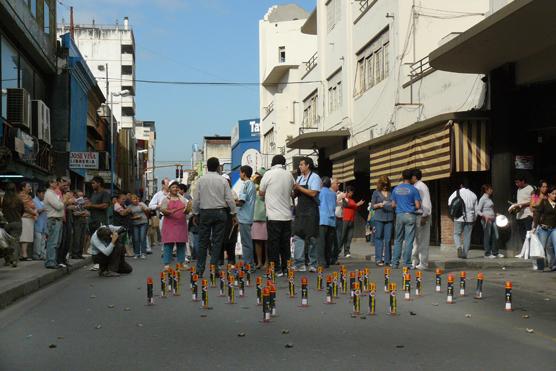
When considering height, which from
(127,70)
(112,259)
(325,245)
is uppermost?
(127,70)

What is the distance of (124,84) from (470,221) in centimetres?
8606

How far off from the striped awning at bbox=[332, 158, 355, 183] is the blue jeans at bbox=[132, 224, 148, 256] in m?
10.1

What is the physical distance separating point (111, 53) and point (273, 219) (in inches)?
3375

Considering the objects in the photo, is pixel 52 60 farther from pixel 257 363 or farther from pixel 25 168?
pixel 257 363

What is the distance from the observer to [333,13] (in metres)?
33.6

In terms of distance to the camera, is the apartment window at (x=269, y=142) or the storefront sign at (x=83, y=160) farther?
the apartment window at (x=269, y=142)

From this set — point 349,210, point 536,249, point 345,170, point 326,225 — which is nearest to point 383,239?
point 326,225

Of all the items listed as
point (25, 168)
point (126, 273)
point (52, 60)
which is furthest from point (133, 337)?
point (52, 60)

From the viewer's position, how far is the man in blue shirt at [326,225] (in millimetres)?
14281

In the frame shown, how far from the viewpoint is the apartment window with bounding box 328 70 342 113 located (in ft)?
107

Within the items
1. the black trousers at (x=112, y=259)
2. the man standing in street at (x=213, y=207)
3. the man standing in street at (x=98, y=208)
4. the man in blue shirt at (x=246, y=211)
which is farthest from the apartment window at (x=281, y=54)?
the man standing in street at (x=213, y=207)

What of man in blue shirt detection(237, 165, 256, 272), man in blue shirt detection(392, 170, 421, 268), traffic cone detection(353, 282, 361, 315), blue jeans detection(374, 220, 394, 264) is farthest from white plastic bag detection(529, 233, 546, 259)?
traffic cone detection(353, 282, 361, 315)

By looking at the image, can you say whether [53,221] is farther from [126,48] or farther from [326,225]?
[126,48]

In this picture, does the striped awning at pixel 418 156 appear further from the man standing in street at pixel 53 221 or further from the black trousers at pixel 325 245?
the man standing in street at pixel 53 221
